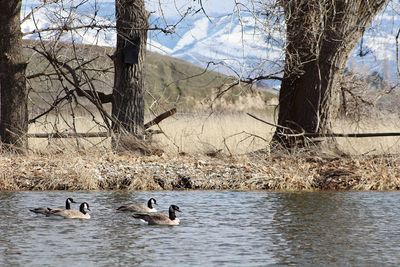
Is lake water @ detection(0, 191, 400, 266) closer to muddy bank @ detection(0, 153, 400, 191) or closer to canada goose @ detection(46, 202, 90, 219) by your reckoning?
canada goose @ detection(46, 202, 90, 219)

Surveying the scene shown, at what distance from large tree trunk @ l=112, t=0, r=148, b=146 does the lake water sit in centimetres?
399

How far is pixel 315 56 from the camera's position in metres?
23.3

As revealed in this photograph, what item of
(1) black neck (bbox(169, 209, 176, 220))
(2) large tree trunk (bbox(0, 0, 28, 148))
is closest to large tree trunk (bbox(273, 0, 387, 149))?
(2) large tree trunk (bbox(0, 0, 28, 148))

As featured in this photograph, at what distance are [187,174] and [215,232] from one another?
242 inches

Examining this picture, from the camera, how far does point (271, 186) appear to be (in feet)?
66.7

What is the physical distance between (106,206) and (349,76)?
9819 millimetres

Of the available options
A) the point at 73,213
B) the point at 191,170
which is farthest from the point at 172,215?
the point at 191,170

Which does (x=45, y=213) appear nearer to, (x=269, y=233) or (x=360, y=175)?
(x=269, y=233)

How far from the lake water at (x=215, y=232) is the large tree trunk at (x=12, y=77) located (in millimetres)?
4064

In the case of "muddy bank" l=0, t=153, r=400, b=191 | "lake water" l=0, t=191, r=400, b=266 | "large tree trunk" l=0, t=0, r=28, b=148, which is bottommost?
"lake water" l=0, t=191, r=400, b=266

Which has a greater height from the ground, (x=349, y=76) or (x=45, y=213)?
(x=349, y=76)

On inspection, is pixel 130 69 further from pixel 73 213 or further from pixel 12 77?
pixel 73 213

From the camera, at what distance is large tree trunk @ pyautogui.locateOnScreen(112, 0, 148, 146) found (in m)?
23.0

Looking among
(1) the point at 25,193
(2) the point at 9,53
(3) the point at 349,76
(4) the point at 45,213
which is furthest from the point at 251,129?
(4) the point at 45,213
